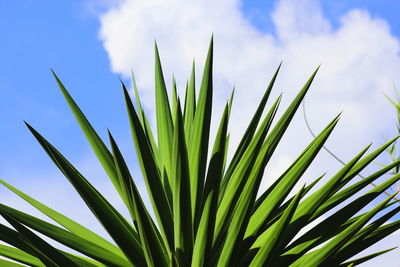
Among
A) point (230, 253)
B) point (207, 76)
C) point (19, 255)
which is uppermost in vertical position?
point (207, 76)

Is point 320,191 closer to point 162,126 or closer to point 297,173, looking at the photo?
point 297,173

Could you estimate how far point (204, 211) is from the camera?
1392 millimetres

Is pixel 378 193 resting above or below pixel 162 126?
below

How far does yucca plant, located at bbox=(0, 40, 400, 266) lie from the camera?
138 centimetres

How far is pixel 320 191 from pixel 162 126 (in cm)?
74

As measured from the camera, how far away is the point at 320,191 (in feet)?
5.10

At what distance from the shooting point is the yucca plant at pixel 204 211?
138cm

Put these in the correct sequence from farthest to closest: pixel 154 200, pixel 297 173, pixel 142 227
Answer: pixel 297 173, pixel 154 200, pixel 142 227

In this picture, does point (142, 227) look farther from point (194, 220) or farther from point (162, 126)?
point (162, 126)

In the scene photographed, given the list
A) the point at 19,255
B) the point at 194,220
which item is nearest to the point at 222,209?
the point at 194,220

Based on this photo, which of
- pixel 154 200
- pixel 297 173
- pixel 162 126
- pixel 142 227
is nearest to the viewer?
pixel 142 227

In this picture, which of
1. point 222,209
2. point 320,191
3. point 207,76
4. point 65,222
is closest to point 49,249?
point 65,222

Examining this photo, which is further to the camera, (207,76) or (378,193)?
(378,193)

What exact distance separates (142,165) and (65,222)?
52cm
